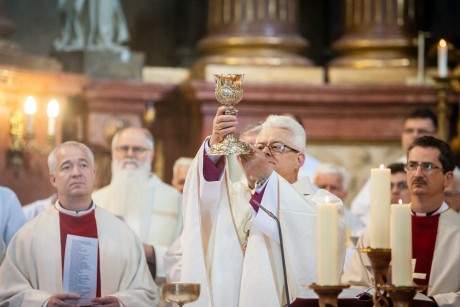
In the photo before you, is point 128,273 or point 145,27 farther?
point 145,27

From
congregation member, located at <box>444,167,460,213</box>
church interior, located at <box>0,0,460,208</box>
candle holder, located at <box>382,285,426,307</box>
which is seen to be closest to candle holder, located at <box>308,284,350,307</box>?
candle holder, located at <box>382,285,426,307</box>

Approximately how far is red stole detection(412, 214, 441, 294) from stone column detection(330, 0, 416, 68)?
4.85 meters

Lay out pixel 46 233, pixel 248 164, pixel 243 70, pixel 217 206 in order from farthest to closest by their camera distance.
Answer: pixel 243 70 < pixel 46 233 < pixel 217 206 < pixel 248 164

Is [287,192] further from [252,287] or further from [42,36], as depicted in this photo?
[42,36]

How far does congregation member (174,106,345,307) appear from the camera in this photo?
699 cm

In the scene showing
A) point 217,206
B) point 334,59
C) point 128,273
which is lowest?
point 128,273

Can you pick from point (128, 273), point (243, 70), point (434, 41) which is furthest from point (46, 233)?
point (434, 41)

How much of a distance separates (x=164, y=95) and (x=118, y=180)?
2447 millimetres

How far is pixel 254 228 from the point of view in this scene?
7094mm

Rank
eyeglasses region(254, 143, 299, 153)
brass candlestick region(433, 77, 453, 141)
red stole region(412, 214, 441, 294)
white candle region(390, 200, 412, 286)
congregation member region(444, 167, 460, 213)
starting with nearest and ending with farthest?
white candle region(390, 200, 412, 286) < eyeglasses region(254, 143, 299, 153) < red stole region(412, 214, 441, 294) < congregation member region(444, 167, 460, 213) < brass candlestick region(433, 77, 453, 141)

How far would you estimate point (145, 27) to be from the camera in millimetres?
13727

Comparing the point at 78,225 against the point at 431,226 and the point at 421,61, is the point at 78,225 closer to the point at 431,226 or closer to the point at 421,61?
the point at 431,226

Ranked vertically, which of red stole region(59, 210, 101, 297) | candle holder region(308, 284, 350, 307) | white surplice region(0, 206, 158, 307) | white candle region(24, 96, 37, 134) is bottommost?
white surplice region(0, 206, 158, 307)

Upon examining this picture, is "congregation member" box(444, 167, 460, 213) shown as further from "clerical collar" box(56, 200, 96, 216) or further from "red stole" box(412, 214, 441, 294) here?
"clerical collar" box(56, 200, 96, 216)
